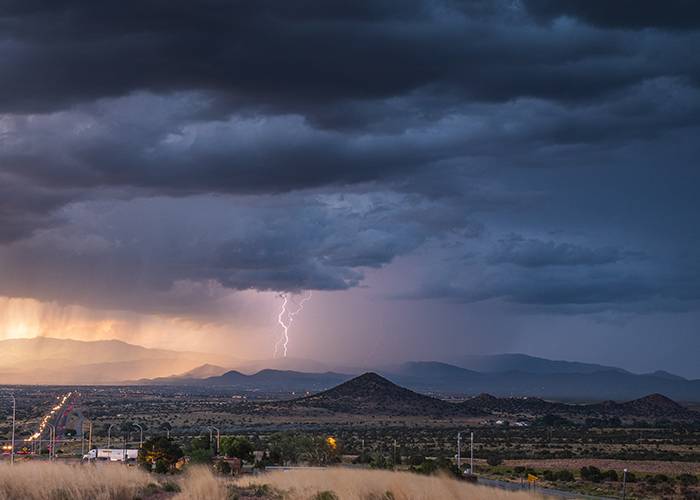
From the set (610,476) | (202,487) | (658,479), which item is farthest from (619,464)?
(202,487)

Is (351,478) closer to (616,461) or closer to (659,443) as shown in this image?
(616,461)

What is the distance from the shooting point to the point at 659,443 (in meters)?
115

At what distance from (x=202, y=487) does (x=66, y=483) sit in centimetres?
375


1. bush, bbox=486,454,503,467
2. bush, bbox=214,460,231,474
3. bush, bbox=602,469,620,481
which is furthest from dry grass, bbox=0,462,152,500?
bush, bbox=486,454,503,467

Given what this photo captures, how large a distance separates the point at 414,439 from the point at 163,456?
209ft

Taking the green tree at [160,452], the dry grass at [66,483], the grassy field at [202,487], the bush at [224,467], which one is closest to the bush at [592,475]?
the bush at [224,467]

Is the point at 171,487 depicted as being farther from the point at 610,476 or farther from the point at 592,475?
the point at 610,476

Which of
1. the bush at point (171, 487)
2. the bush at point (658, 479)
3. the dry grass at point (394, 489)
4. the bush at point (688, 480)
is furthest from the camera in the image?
Result: the bush at point (658, 479)

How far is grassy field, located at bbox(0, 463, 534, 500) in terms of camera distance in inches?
846

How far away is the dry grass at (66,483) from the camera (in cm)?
2294

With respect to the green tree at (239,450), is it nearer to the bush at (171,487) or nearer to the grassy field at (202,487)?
the bush at (171,487)

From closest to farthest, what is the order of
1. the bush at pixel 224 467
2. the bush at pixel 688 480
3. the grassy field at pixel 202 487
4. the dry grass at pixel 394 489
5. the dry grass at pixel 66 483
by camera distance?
the dry grass at pixel 394 489 < the grassy field at pixel 202 487 < the dry grass at pixel 66 483 < the bush at pixel 224 467 < the bush at pixel 688 480

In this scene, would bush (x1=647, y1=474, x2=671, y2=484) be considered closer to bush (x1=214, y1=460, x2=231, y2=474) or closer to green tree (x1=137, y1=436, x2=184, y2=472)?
bush (x1=214, y1=460, x2=231, y2=474)

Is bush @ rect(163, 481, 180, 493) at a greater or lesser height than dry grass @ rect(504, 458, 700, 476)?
greater
